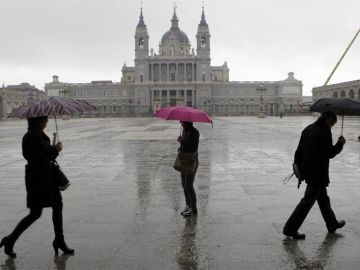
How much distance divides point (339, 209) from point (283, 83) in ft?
468

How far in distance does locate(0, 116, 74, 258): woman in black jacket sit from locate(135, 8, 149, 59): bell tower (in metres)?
139

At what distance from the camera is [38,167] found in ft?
19.3

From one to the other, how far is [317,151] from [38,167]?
3.52 meters

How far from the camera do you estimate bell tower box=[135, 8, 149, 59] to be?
142 meters

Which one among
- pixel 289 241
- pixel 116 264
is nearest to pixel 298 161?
pixel 289 241

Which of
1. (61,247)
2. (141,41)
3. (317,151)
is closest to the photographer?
(61,247)

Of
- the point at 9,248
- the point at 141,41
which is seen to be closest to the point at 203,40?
the point at 141,41

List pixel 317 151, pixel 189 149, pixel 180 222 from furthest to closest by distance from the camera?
pixel 189 149 → pixel 180 222 → pixel 317 151

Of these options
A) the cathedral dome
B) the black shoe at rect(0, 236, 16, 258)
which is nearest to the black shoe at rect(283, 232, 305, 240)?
the black shoe at rect(0, 236, 16, 258)

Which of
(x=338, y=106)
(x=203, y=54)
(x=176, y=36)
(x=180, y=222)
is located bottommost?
(x=180, y=222)

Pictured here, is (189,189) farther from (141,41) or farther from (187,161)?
(141,41)

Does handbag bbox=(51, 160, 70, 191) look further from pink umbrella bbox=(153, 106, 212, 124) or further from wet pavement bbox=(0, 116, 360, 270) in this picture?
pink umbrella bbox=(153, 106, 212, 124)

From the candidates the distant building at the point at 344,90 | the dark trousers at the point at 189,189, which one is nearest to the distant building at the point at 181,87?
the distant building at the point at 344,90

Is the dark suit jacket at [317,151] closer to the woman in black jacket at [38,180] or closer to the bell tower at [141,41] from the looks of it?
the woman in black jacket at [38,180]
